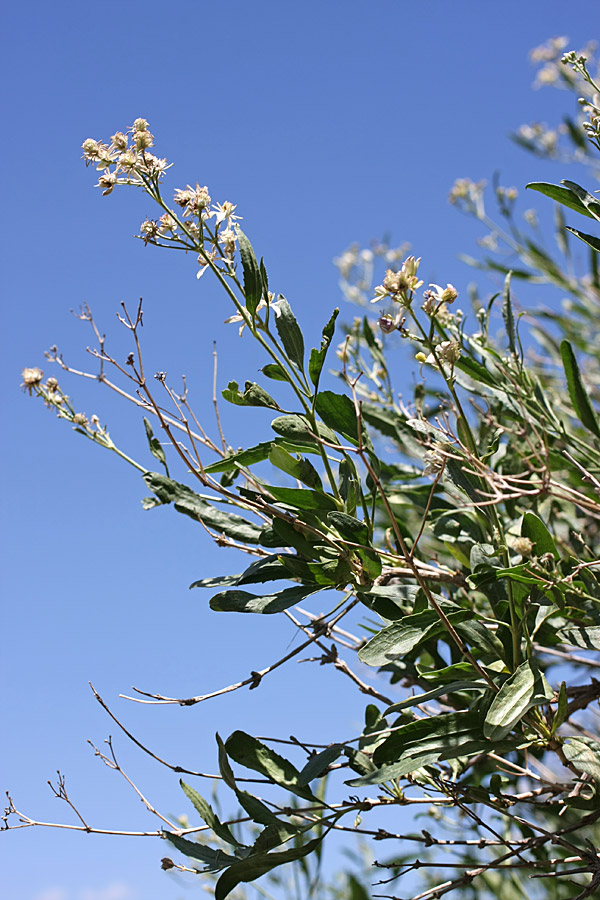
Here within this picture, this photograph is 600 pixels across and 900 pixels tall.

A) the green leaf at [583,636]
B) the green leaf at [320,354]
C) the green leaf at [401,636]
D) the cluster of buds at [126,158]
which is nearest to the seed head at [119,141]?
the cluster of buds at [126,158]

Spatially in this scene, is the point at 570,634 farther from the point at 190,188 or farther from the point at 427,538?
the point at 190,188

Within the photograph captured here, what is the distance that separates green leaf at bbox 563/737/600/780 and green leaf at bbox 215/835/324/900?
1.30 feet

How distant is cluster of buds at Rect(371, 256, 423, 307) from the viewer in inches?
46.4

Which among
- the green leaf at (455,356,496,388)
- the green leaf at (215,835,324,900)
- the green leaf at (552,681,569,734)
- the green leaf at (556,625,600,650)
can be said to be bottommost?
the green leaf at (552,681,569,734)

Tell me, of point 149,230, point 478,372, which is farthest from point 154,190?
point 478,372

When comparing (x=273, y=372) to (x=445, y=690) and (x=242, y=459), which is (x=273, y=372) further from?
(x=445, y=690)

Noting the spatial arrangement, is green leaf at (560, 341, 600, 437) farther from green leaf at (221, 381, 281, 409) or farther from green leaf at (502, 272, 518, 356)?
green leaf at (221, 381, 281, 409)

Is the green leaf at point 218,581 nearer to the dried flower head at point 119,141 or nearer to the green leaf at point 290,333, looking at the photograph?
the green leaf at point 290,333

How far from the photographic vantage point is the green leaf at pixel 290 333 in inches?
50.6

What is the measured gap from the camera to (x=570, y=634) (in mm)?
1333

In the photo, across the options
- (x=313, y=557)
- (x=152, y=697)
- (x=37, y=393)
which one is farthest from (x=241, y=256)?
(x=152, y=697)

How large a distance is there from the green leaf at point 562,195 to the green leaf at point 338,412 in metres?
0.46

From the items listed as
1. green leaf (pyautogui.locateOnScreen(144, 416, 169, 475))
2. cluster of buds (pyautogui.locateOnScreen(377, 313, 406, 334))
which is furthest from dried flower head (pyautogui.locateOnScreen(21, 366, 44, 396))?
cluster of buds (pyautogui.locateOnScreen(377, 313, 406, 334))

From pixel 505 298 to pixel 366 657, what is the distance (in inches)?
32.8
